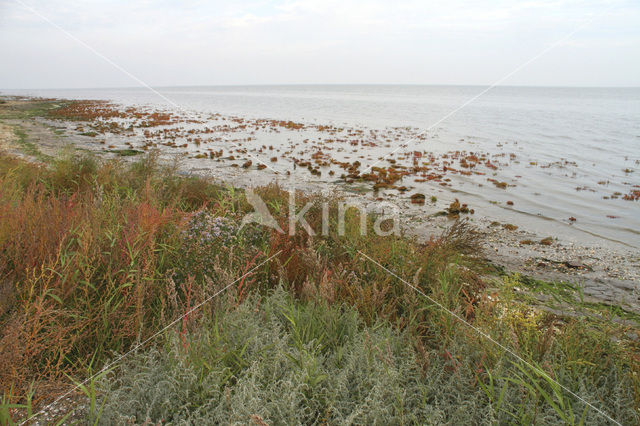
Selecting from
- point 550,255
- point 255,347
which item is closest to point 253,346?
point 255,347

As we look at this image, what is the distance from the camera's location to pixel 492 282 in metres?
4.89

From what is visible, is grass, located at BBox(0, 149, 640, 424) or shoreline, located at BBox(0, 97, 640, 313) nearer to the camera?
grass, located at BBox(0, 149, 640, 424)

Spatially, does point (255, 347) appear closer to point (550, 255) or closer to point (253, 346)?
point (253, 346)

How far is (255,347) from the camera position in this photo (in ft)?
8.51

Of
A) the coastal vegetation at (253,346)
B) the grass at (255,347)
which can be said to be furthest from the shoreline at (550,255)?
the grass at (255,347)

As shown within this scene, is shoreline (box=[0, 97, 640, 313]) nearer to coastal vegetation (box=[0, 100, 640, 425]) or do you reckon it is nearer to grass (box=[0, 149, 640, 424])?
coastal vegetation (box=[0, 100, 640, 425])

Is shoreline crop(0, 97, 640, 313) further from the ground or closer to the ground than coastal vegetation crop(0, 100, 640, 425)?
closer to the ground

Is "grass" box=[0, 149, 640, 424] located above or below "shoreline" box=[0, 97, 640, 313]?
above

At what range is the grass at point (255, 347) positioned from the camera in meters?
2.19

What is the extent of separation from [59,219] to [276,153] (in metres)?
14.7

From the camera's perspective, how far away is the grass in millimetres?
2186

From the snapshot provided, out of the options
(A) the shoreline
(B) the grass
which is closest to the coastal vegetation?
(B) the grass

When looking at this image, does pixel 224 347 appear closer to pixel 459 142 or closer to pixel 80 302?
pixel 80 302

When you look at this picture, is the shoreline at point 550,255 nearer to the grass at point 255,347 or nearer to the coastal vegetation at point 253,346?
the coastal vegetation at point 253,346
